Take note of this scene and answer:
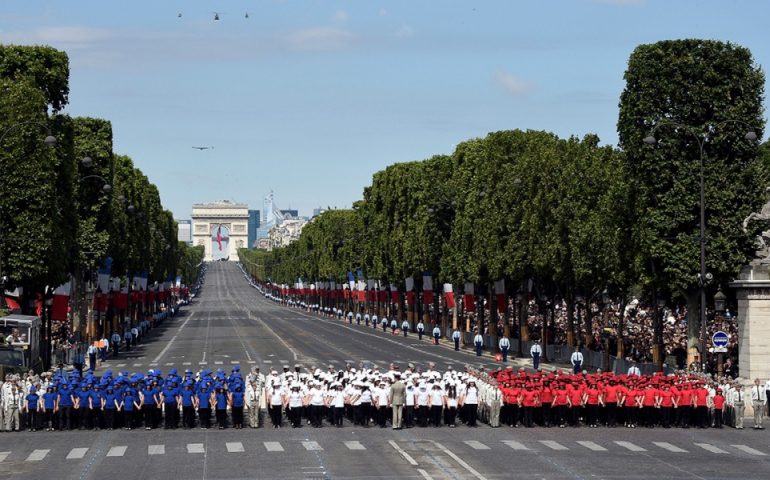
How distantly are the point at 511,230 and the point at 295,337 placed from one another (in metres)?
34.2

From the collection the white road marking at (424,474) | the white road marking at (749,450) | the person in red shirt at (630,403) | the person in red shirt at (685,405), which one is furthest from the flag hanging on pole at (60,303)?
the white road marking at (424,474)

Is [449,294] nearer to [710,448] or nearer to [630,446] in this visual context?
[630,446]

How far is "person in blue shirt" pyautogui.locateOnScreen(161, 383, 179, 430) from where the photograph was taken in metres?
46.2

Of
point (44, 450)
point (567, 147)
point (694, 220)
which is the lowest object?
point (44, 450)

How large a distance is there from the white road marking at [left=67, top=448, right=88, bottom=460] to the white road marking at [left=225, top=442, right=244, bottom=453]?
3684mm

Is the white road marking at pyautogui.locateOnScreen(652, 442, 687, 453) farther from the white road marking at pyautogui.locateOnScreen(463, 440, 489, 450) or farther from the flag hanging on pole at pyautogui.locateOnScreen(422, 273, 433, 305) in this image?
the flag hanging on pole at pyautogui.locateOnScreen(422, 273, 433, 305)

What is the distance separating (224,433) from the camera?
45000 millimetres

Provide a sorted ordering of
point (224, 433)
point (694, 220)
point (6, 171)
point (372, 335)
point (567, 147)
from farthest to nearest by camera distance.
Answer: point (372, 335) → point (567, 147) → point (6, 171) → point (694, 220) → point (224, 433)

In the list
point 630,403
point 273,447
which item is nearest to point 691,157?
point 630,403

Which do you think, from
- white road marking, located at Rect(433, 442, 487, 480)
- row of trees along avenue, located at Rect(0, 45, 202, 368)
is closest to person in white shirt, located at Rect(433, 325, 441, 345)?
row of trees along avenue, located at Rect(0, 45, 202, 368)

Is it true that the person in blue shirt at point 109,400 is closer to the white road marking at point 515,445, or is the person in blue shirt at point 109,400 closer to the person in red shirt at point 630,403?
the white road marking at point 515,445

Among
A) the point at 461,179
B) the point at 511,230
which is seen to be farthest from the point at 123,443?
the point at 461,179

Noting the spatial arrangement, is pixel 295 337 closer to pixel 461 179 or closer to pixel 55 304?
pixel 461 179

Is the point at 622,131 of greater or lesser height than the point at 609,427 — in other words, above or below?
above
